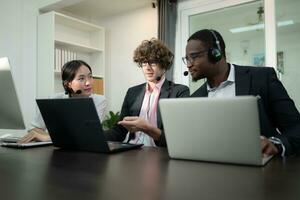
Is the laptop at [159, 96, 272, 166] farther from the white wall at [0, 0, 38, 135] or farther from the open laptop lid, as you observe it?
the white wall at [0, 0, 38, 135]

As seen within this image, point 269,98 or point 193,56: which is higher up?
point 193,56

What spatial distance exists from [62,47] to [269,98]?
9.46 ft

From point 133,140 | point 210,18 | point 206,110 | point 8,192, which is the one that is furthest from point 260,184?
point 210,18

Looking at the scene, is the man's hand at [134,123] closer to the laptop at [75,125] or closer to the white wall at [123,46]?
the laptop at [75,125]

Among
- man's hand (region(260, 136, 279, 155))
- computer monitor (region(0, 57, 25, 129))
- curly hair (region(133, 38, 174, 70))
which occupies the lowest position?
man's hand (region(260, 136, 279, 155))

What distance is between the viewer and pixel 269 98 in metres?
1.41

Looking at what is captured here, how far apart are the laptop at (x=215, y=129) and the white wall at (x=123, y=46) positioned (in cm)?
283

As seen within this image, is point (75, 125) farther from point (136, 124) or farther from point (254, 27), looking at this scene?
point (254, 27)

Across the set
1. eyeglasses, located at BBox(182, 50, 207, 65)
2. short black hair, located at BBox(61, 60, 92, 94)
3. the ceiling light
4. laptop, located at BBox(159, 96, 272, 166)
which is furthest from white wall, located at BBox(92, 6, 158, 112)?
laptop, located at BBox(159, 96, 272, 166)

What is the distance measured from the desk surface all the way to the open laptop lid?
0.13 metres

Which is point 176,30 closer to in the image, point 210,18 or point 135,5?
point 210,18

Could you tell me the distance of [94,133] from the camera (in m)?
1.14

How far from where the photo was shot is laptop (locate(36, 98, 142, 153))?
1.11 metres

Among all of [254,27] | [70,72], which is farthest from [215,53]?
[254,27]
